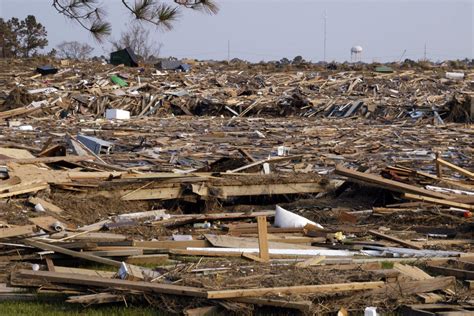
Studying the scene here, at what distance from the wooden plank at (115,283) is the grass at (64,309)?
16 centimetres

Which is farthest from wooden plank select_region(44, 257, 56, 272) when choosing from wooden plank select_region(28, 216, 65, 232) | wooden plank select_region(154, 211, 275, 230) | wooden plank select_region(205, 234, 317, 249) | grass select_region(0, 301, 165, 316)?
wooden plank select_region(154, 211, 275, 230)

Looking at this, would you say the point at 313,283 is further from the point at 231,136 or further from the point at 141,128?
the point at 141,128

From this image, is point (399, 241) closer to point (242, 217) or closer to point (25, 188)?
point (242, 217)

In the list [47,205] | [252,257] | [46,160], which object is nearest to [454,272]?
[252,257]

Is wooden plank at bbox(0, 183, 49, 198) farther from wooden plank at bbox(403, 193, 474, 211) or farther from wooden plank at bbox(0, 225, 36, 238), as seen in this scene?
wooden plank at bbox(403, 193, 474, 211)

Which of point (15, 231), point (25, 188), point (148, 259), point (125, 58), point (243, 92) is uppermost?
point (125, 58)

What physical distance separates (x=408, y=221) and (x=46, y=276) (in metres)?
5.19

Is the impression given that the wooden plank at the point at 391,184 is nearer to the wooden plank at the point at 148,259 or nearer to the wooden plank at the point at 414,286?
the wooden plank at the point at 148,259

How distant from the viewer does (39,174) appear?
1071cm

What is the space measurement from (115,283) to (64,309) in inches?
20.4

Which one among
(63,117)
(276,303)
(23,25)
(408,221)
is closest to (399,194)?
(408,221)

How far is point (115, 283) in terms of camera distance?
6.11 meters

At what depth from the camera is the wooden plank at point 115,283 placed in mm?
5961

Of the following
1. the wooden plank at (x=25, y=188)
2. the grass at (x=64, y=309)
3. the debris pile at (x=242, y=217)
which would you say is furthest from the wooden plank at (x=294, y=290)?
the wooden plank at (x=25, y=188)
